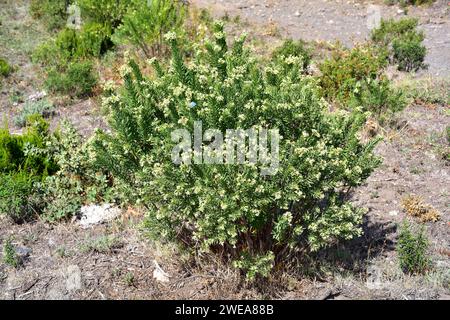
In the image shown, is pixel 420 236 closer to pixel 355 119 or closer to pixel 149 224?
pixel 355 119

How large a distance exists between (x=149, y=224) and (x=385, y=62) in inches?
202

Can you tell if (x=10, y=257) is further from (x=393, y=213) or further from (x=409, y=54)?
(x=409, y=54)

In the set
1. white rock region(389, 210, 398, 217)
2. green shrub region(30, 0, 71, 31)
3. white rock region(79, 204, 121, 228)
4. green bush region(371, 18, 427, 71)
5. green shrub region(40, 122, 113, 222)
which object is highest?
Result: green shrub region(30, 0, 71, 31)

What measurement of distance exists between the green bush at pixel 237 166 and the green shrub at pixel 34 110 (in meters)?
3.11

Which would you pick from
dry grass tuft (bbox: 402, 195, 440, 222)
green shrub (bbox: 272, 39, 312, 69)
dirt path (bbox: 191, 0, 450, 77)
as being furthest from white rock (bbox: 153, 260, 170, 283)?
dirt path (bbox: 191, 0, 450, 77)

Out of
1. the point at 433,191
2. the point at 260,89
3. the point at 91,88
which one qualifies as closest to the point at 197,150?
the point at 260,89

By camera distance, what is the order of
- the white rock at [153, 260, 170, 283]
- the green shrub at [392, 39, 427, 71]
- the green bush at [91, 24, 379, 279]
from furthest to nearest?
the green shrub at [392, 39, 427, 71] < the white rock at [153, 260, 170, 283] < the green bush at [91, 24, 379, 279]

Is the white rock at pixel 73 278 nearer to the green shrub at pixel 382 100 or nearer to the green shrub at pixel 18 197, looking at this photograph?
the green shrub at pixel 18 197

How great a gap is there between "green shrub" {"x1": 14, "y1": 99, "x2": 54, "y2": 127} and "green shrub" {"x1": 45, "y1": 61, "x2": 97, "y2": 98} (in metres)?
0.26

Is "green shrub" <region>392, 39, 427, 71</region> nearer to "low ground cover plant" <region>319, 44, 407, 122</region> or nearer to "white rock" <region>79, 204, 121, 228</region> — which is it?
"low ground cover plant" <region>319, 44, 407, 122</region>

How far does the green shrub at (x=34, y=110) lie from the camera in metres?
7.02

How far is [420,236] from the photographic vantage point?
4.47 m

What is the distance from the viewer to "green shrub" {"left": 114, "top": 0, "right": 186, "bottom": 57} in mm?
7863

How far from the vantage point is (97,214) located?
17.6ft
